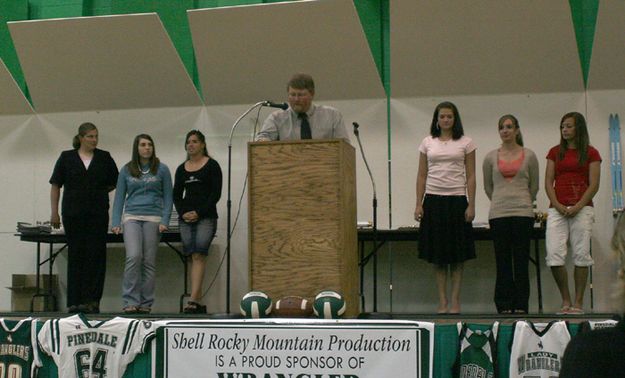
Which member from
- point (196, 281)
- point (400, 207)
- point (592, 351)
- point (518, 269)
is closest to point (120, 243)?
point (196, 281)

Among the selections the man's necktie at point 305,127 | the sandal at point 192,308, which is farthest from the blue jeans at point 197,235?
the man's necktie at point 305,127

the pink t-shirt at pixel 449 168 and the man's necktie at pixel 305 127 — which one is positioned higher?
the man's necktie at pixel 305 127

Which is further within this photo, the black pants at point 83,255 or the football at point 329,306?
the black pants at point 83,255

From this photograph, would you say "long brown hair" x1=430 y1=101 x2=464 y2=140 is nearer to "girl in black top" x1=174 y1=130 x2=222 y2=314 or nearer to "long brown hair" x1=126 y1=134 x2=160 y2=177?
"girl in black top" x1=174 y1=130 x2=222 y2=314

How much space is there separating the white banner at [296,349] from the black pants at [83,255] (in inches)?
94.8

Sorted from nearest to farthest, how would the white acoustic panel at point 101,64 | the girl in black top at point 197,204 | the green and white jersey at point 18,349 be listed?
1. the green and white jersey at point 18,349
2. the girl in black top at point 197,204
3. the white acoustic panel at point 101,64

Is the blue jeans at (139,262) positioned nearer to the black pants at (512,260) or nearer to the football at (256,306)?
the football at (256,306)

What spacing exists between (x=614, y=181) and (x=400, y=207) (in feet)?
6.00

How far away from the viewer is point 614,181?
23.0 feet

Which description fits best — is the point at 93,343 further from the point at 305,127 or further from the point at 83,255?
the point at 83,255

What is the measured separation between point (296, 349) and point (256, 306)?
45cm

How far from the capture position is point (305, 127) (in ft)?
16.9

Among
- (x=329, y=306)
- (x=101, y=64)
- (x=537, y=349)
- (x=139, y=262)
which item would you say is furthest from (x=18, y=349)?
(x=101, y=64)

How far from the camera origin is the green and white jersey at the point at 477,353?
420cm
